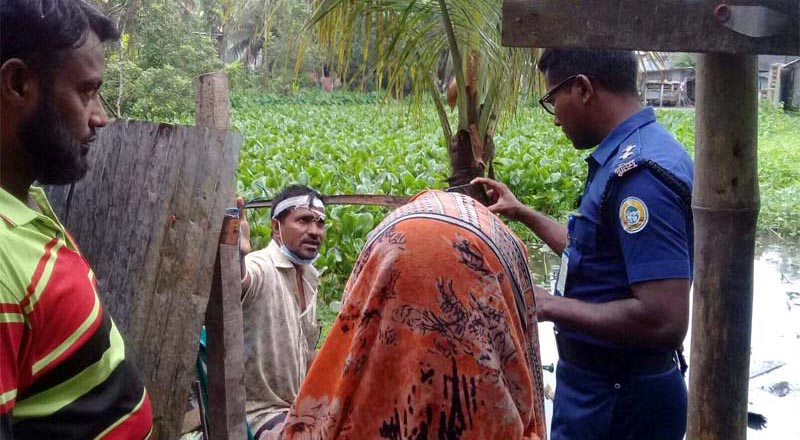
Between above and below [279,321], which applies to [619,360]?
above

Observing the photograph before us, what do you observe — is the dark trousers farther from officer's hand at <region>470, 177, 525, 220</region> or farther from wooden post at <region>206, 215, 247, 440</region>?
wooden post at <region>206, 215, 247, 440</region>

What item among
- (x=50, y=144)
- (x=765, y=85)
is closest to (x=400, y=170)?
(x=50, y=144)

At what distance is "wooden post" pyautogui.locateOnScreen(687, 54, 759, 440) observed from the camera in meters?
1.84

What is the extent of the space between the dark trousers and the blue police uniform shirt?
0.13m

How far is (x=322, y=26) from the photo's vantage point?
4.11 meters

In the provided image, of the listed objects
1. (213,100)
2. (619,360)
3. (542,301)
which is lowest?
(619,360)

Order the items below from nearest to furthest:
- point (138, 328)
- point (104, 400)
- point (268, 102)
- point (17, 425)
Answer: point (17, 425) < point (104, 400) < point (138, 328) < point (268, 102)

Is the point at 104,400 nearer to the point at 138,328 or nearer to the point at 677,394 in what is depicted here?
the point at 138,328

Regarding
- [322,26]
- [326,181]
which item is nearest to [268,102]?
[326,181]

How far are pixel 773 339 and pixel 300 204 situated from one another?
423cm

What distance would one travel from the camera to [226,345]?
2252 mm

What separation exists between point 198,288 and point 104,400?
651mm

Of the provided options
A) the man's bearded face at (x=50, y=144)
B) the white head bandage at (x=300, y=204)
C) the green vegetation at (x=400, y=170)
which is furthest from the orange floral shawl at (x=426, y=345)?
the green vegetation at (x=400, y=170)

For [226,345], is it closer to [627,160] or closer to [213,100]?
[213,100]
